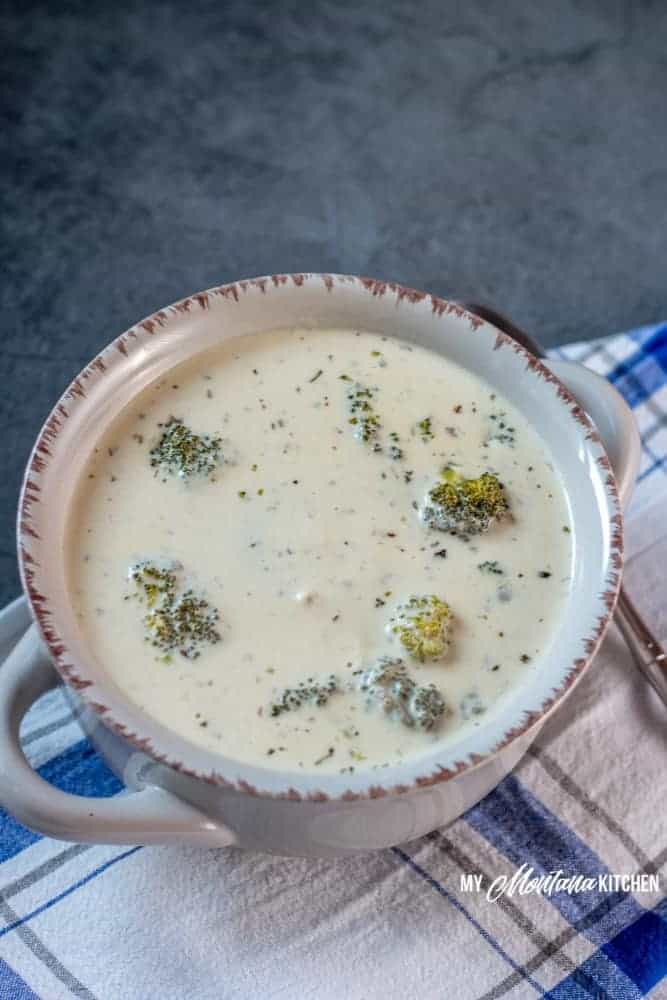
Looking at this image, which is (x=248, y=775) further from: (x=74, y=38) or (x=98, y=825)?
(x=74, y=38)

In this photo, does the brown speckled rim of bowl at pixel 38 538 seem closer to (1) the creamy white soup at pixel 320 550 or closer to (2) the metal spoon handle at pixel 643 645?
(1) the creamy white soup at pixel 320 550

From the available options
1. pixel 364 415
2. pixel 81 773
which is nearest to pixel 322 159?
pixel 364 415

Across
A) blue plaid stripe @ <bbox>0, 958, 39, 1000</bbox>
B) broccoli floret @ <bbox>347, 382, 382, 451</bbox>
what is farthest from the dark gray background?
blue plaid stripe @ <bbox>0, 958, 39, 1000</bbox>

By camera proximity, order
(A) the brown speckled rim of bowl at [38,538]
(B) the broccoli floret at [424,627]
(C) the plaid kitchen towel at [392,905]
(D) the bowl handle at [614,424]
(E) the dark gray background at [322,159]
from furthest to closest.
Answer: (E) the dark gray background at [322,159] < (D) the bowl handle at [614,424] < (C) the plaid kitchen towel at [392,905] < (B) the broccoli floret at [424,627] < (A) the brown speckled rim of bowl at [38,538]

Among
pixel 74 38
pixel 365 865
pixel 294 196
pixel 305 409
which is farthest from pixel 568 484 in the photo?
pixel 74 38

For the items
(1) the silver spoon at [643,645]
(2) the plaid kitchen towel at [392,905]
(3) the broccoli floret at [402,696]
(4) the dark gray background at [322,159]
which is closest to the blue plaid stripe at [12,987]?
(2) the plaid kitchen towel at [392,905]

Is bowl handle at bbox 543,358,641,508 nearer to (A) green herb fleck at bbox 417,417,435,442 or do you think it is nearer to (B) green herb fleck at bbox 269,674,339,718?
(A) green herb fleck at bbox 417,417,435,442

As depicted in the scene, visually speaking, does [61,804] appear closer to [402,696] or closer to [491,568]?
[402,696]
